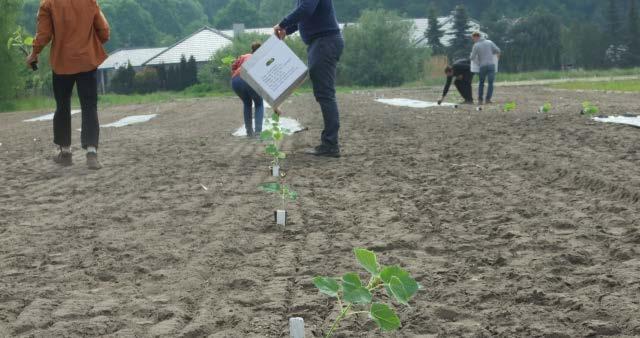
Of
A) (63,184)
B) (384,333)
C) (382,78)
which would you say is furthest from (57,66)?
(382,78)

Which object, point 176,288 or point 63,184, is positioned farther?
point 63,184

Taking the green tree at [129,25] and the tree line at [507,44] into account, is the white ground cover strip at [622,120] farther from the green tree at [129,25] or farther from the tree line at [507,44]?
the green tree at [129,25]

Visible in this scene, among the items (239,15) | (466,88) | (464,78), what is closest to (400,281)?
(466,88)

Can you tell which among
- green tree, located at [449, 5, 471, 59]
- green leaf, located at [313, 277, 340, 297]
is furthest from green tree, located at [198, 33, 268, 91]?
green leaf, located at [313, 277, 340, 297]

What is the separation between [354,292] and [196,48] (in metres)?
80.9

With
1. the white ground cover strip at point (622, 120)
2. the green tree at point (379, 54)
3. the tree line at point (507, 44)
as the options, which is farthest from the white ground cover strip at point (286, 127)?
the green tree at point (379, 54)

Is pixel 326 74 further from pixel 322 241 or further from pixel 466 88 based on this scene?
pixel 466 88

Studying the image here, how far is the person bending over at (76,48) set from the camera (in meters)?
7.95

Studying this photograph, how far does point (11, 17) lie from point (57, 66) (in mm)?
27752

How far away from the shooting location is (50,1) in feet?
26.2

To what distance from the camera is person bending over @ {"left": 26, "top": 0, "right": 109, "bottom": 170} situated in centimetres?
795

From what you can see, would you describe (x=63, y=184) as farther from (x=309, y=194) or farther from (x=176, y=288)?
(x=176, y=288)

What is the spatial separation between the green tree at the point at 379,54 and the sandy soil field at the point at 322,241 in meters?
53.7

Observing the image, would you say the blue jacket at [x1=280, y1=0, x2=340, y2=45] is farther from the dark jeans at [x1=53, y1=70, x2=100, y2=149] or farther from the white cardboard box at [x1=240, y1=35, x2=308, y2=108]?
the dark jeans at [x1=53, y1=70, x2=100, y2=149]
